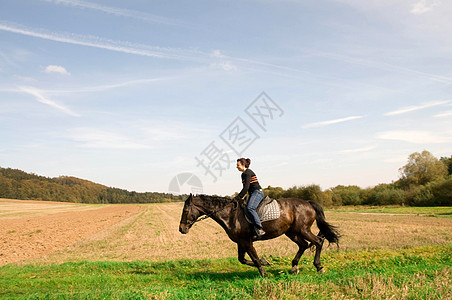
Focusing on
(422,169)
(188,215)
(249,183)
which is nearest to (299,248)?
(249,183)

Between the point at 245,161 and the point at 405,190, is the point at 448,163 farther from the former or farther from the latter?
the point at 245,161

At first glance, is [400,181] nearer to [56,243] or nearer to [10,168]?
[56,243]

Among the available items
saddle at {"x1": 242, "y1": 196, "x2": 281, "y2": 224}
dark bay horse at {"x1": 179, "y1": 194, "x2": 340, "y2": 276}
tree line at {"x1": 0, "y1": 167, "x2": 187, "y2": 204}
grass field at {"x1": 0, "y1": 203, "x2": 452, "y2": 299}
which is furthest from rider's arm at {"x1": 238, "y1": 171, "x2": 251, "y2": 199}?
tree line at {"x1": 0, "y1": 167, "x2": 187, "y2": 204}

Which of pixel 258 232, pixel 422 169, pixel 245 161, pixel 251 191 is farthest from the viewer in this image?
pixel 422 169

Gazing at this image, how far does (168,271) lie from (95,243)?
45.1ft

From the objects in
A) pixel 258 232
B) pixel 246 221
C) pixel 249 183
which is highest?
pixel 249 183

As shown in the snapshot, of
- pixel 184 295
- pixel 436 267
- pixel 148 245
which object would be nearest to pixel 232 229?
pixel 184 295

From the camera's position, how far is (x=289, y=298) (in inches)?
245

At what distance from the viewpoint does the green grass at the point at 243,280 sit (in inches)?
253

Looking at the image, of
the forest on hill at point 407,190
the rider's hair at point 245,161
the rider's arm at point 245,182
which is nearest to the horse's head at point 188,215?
the rider's arm at point 245,182

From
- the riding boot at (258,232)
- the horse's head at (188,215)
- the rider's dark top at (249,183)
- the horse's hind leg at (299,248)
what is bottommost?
the horse's hind leg at (299,248)

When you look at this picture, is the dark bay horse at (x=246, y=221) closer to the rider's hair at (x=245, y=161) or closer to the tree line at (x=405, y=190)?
the rider's hair at (x=245, y=161)

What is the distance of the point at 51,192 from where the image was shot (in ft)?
464

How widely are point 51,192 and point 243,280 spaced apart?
511 feet
